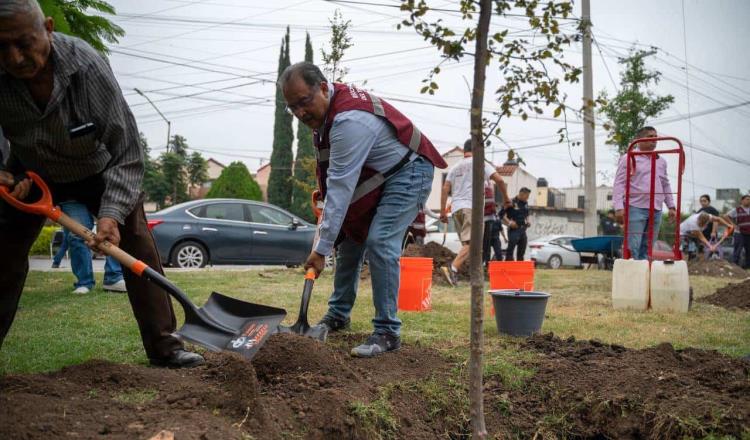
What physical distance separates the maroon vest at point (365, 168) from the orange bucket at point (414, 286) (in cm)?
190

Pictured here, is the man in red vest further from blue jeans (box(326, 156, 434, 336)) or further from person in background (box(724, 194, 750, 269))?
person in background (box(724, 194, 750, 269))

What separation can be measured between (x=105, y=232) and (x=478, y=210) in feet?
5.95

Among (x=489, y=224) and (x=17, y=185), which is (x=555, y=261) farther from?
(x=17, y=185)

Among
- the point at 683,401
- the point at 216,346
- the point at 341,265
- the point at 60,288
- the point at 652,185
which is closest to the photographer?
the point at 683,401

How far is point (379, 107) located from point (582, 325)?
9.32 feet

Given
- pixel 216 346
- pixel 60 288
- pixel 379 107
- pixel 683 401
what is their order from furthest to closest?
pixel 60 288 < pixel 379 107 < pixel 216 346 < pixel 683 401

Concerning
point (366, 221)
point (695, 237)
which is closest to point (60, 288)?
point (366, 221)

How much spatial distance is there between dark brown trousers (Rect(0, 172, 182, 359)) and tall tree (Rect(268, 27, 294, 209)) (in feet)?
104

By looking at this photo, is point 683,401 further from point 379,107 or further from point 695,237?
point 695,237

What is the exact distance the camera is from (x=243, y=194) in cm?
3073

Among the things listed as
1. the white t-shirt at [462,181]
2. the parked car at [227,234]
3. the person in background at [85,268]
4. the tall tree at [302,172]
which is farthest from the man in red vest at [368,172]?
the tall tree at [302,172]

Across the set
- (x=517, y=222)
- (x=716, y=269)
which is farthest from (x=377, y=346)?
(x=716, y=269)

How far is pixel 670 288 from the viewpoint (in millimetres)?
6109

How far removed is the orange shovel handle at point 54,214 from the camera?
113 inches
